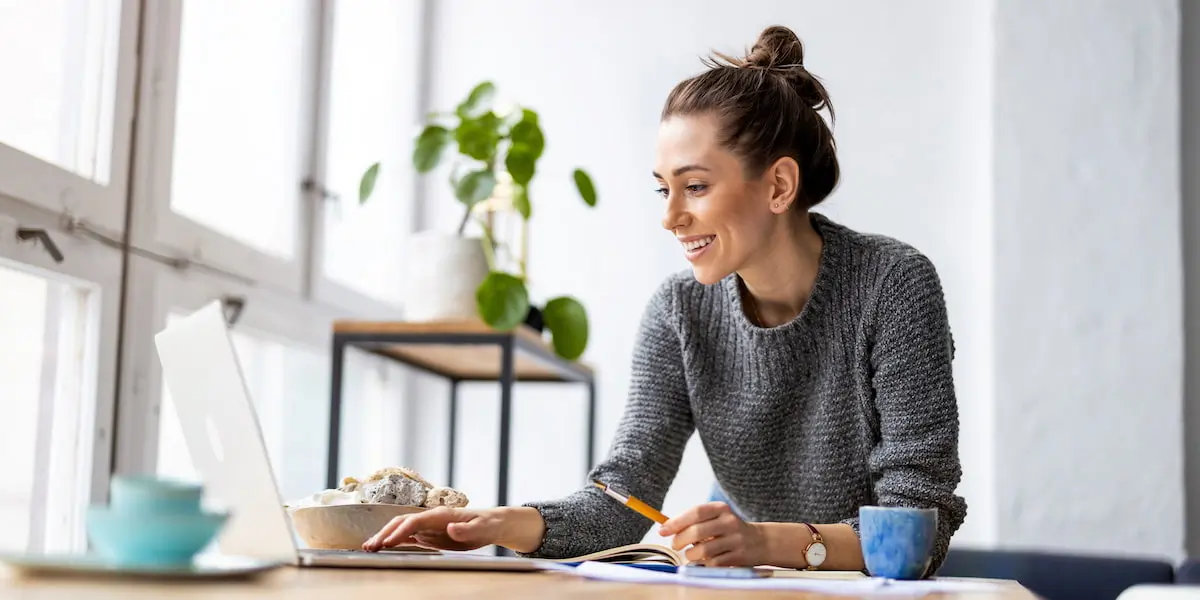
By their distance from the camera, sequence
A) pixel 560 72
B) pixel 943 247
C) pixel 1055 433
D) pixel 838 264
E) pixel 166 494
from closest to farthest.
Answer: pixel 166 494, pixel 838 264, pixel 1055 433, pixel 943 247, pixel 560 72

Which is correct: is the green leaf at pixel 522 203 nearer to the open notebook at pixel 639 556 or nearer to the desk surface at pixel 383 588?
the open notebook at pixel 639 556

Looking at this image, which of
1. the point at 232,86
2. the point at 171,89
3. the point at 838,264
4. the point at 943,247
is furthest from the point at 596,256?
the point at 838,264

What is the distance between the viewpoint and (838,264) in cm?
159

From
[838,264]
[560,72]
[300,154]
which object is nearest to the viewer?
[838,264]

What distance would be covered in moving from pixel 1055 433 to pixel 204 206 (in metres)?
1.98

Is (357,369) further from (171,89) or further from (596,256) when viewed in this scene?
(171,89)

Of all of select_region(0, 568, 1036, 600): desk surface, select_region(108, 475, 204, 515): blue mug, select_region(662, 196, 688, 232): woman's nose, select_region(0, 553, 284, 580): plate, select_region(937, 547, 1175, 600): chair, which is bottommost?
select_region(937, 547, 1175, 600): chair

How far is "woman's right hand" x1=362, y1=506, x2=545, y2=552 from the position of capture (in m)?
1.15

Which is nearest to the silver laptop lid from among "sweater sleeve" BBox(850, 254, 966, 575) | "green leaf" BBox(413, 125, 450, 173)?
"sweater sleeve" BBox(850, 254, 966, 575)

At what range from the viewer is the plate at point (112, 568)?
76 centimetres

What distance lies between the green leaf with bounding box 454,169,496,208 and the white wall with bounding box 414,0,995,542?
0.91 metres

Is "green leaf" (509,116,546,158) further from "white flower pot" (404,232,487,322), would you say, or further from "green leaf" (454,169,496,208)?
"white flower pot" (404,232,487,322)

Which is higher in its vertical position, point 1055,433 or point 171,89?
point 171,89

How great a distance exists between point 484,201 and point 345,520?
127 cm
